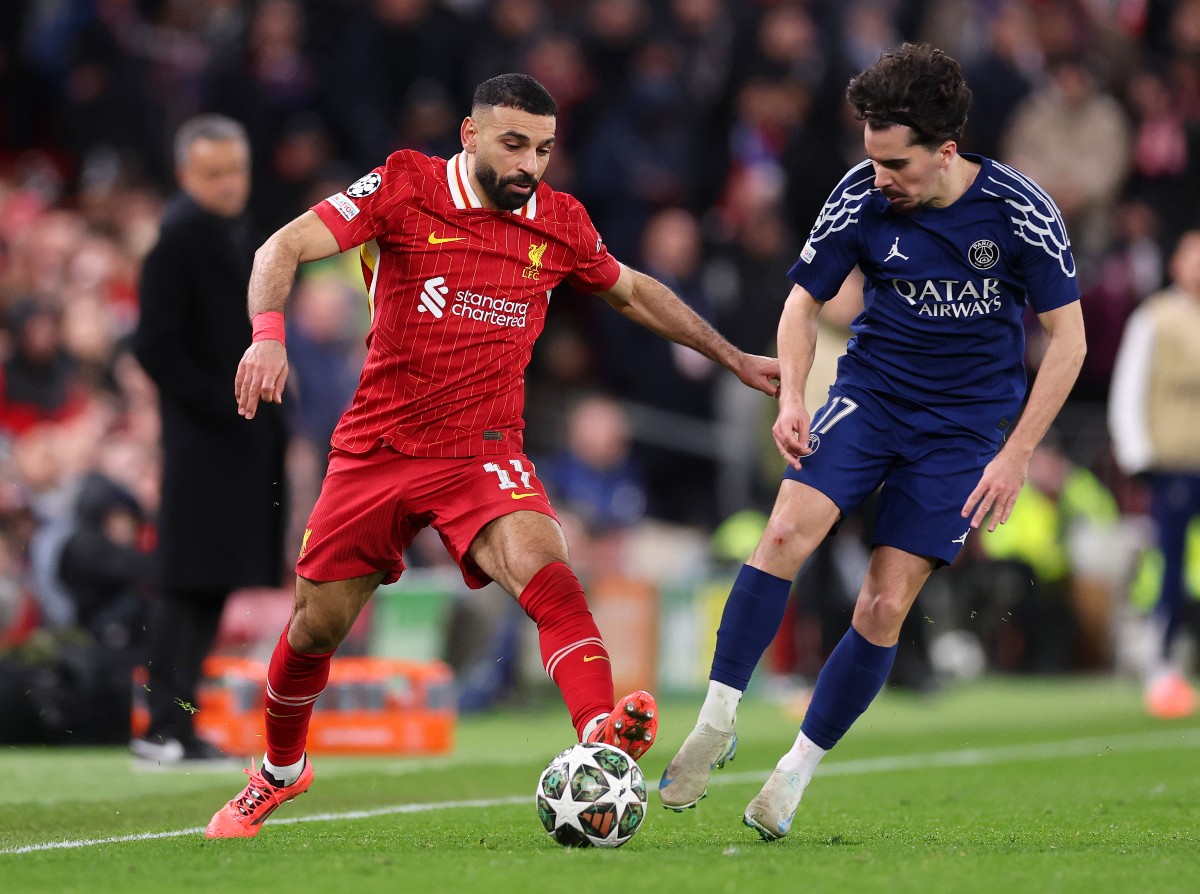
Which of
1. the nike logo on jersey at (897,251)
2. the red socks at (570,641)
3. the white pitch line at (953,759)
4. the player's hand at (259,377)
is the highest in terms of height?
the nike logo on jersey at (897,251)

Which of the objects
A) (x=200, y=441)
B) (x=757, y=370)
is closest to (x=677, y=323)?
(x=757, y=370)

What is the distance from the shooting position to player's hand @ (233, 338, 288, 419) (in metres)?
5.81

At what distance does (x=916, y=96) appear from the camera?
20.5ft

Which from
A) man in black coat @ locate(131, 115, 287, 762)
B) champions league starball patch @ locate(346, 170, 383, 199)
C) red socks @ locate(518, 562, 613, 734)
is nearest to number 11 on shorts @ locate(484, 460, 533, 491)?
red socks @ locate(518, 562, 613, 734)

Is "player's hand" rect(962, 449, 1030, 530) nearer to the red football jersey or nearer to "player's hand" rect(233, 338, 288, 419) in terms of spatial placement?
the red football jersey

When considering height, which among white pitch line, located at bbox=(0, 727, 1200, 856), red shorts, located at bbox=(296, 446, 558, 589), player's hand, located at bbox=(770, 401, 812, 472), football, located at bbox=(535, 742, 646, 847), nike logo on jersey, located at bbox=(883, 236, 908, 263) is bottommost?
white pitch line, located at bbox=(0, 727, 1200, 856)

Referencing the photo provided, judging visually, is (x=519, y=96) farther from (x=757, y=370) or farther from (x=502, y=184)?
(x=757, y=370)

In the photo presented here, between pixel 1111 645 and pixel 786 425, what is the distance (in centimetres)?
1103

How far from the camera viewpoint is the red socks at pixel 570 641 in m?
5.98

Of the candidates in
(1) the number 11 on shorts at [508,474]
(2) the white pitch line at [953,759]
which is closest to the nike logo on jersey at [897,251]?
(1) the number 11 on shorts at [508,474]

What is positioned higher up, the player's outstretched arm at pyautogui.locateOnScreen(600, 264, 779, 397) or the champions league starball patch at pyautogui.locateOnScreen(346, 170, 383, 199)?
the champions league starball patch at pyautogui.locateOnScreen(346, 170, 383, 199)

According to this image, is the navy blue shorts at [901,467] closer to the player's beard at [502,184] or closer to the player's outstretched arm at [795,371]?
the player's outstretched arm at [795,371]

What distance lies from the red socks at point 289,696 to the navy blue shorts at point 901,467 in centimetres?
174

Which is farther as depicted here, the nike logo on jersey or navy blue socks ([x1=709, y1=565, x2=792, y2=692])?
the nike logo on jersey
